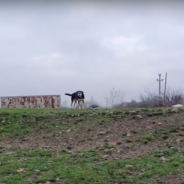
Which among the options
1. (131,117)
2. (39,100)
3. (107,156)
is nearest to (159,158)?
(107,156)

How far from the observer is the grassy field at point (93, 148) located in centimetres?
436

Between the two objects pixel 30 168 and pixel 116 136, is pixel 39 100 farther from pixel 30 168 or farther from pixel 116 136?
pixel 30 168

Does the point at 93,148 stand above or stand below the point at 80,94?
below

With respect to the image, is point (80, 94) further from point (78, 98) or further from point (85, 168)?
point (85, 168)

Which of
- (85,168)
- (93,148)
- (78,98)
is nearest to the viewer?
(85,168)

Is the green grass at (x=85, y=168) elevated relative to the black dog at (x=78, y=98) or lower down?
lower down

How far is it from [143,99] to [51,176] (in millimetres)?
28380

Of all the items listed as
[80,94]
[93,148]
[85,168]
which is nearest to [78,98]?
[80,94]

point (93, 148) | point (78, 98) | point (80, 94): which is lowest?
point (93, 148)

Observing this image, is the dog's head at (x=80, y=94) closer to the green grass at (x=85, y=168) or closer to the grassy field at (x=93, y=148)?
the grassy field at (x=93, y=148)

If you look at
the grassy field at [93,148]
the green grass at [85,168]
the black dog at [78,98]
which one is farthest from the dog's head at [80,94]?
the green grass at [85,168]

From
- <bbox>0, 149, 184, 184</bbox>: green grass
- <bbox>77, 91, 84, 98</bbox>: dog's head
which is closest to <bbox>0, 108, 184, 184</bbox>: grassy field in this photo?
<bbox>0, 149, 184, 184</bbox>: green grass

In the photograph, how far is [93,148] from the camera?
579 centimetres

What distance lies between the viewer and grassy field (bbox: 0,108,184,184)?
14.3 feet
